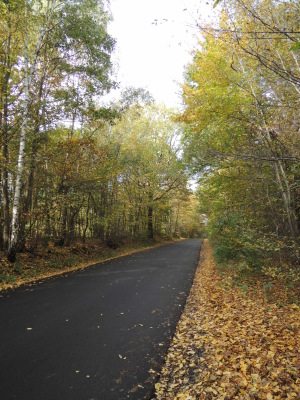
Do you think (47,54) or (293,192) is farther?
(47,54)

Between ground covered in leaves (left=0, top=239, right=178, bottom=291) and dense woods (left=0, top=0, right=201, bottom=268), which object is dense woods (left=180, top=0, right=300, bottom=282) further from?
ground covered in leaves (left=0, top=239, right=178, bottom=291)

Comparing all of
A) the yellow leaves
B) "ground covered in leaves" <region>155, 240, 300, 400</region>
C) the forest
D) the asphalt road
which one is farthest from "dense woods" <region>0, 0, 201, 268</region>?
the yellow leaves

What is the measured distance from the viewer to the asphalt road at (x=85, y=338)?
2.98m

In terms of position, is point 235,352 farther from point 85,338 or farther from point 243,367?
point 85,338

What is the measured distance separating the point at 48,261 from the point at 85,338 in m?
7.29

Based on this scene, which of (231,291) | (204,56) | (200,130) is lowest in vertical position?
(231,291)

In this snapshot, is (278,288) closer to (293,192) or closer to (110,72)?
(293,192)

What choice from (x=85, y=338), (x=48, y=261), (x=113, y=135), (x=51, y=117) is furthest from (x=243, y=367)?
(x=113, y=135)

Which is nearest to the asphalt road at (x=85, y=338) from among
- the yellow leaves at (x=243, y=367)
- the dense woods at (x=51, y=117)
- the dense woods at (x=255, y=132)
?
the yellow leaves at (x=243, y=367)

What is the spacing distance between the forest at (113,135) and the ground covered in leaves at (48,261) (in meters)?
0.51

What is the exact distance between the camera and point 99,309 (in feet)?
18.5

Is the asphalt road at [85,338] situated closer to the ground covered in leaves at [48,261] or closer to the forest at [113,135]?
the ground covered in leaves at [48,261]

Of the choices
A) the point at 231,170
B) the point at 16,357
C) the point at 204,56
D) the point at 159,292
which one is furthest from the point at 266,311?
the point at 204,56

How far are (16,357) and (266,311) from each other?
5.53 m
